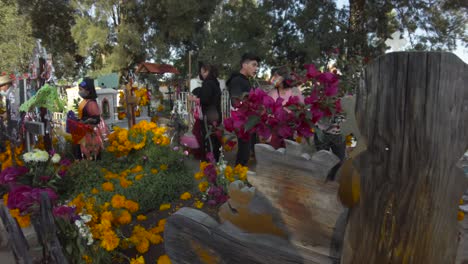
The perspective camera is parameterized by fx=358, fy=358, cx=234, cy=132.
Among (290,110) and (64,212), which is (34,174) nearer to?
(64,212)

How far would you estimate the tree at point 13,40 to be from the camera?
62.7 feet

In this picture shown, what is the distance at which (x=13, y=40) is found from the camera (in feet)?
64.8

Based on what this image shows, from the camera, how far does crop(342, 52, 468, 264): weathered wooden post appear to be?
77cm

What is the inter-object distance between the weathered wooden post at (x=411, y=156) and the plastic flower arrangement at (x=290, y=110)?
0.86 metres

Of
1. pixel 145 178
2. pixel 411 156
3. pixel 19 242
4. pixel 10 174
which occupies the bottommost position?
pixel 145 178

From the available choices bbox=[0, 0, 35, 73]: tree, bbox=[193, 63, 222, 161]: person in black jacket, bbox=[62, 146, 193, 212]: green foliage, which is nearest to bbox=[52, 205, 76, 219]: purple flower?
bbox=[62, 146, 193, 212]: green foliage

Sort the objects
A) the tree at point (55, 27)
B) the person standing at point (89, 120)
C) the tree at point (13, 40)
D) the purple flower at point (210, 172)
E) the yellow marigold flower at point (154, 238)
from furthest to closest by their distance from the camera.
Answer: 1. the tree at point (55, 27)
2. the tree at point (13, 40)
3. the person standing at point (89, 120)
4. the purple flower at point (210, 172)
5. the yellow marigold flower at point (154, 238)

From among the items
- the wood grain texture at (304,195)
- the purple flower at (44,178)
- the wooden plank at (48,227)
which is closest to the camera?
the wood grain texture at (304,195)

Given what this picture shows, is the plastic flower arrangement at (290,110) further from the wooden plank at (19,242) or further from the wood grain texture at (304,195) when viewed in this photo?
the wooden plank at (19,242)

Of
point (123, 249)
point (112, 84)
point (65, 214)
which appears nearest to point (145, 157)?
point (123, 249)

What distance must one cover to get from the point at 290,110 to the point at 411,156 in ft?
3.24

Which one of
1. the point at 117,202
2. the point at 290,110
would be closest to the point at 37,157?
the point at 117,202

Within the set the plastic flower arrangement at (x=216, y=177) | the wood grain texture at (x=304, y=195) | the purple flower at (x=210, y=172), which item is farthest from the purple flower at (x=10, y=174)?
the wood grain texture at (x=304, y=195)

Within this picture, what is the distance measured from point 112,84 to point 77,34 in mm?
11965
